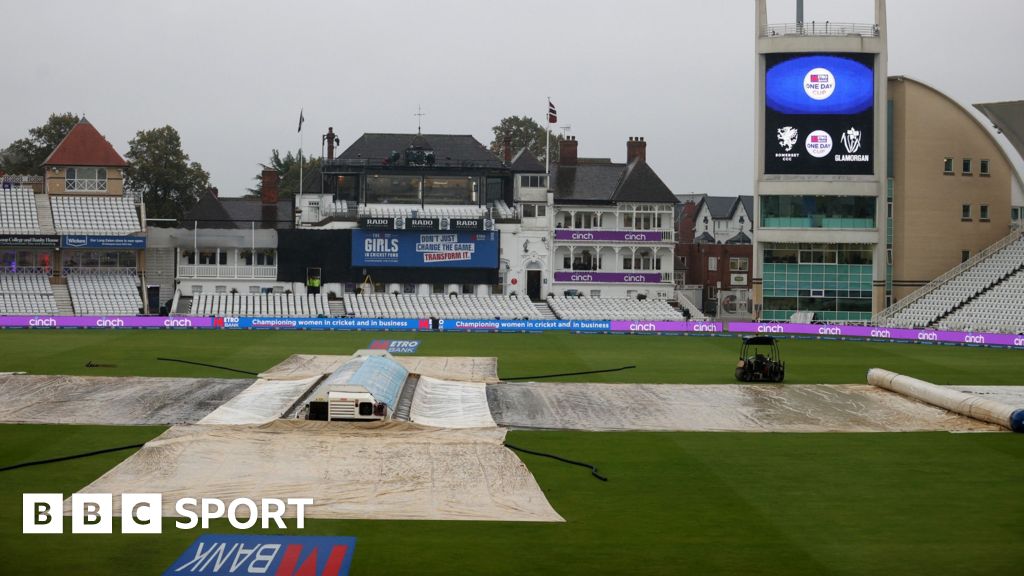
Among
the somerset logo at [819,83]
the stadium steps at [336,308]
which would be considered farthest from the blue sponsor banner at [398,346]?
the somerset logo at [819,83]

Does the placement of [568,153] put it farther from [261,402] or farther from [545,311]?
[261,402]

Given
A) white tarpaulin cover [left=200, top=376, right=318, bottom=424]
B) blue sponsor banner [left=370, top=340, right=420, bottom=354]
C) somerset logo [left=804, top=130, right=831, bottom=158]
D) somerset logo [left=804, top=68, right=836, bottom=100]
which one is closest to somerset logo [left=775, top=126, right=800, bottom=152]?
somerset logo [left=804, top=130, right=831, bottom=158]

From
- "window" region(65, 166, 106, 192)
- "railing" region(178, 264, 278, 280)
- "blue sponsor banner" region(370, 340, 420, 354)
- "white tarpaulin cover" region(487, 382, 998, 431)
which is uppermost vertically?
"window" region(65, 166, 106, 192)

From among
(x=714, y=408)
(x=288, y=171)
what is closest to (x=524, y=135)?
(x=288, y=171)

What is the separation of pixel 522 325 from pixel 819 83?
23775mm

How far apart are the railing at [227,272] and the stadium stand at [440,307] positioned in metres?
6.20

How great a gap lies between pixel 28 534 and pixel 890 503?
15.5m

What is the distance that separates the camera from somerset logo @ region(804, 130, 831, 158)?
69.9 meters

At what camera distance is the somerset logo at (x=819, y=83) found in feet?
227

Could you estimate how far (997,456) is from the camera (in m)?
26.4

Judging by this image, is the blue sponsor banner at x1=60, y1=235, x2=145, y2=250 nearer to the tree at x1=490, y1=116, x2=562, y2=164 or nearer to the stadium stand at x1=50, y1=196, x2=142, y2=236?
the stadium stand at x1=50, y1=196, x2=142, y2=236

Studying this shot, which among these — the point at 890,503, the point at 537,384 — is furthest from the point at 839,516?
the point at 537,384

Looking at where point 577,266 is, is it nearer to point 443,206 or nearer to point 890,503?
point 443,206

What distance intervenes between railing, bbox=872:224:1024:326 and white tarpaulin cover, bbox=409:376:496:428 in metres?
41.0
